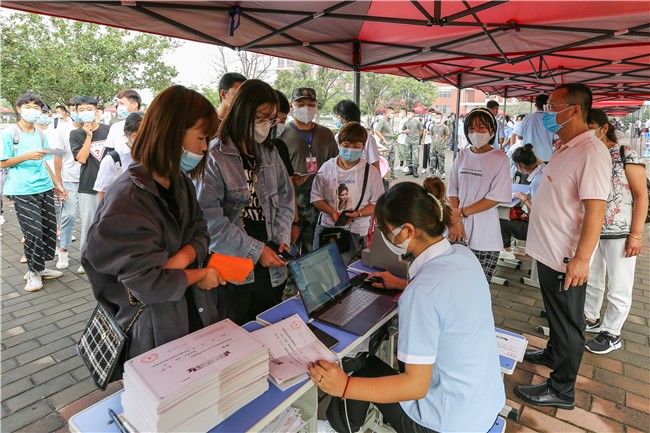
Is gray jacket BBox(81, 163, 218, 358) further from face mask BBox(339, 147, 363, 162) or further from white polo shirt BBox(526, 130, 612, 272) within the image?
white polo shirt BBox(526, 130, 612, 272)

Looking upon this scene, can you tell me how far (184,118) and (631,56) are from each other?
5.87m

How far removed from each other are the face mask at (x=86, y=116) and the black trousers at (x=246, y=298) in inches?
117

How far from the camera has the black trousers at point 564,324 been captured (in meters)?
2.12

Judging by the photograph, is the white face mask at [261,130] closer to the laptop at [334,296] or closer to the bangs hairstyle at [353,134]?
the laptop at [334,296]

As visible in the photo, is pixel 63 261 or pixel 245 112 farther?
pixel 63 261

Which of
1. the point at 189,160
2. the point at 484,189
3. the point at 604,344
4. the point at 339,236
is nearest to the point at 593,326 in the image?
the point at 604,344

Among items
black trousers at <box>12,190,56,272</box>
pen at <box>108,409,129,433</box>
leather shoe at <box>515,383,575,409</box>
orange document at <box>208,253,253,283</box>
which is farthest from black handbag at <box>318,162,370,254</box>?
black trousers at <box>12,190,56,272</box>

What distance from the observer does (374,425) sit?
79.4 inches

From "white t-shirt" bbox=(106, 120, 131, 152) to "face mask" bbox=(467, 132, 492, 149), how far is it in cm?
274

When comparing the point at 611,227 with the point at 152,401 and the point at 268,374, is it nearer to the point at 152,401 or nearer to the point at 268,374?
the point at 268,374

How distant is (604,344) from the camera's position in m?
2.93

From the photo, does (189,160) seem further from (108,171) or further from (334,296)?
(108,171)

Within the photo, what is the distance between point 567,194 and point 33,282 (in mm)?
4537

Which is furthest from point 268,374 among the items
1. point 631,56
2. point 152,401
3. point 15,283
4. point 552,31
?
point 631,56
